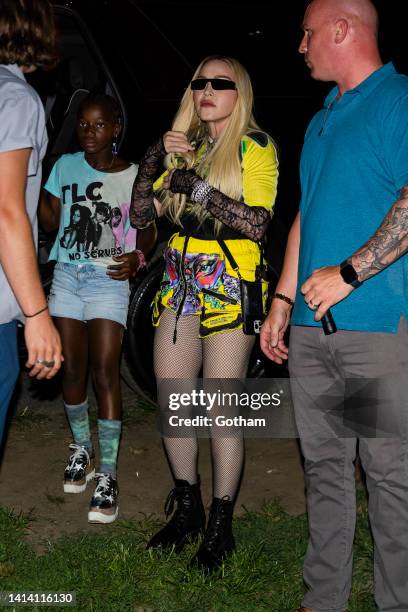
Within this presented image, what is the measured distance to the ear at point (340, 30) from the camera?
3.13m

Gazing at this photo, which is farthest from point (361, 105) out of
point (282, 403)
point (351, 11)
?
point (282, 403)

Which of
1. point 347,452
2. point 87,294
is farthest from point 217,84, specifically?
point 347,452

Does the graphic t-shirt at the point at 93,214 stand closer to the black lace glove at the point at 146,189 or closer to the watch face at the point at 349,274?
the black lace glove at the point at 146,189

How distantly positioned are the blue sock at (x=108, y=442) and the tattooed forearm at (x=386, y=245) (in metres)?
1.88

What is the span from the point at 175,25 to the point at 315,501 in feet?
10.7

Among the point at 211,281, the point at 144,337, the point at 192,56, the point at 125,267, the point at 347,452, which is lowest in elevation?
the point at 144,337

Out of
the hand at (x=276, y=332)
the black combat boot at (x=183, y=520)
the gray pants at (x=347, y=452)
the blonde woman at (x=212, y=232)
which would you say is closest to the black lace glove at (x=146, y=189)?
the blonde woman at (x=212, y=232)

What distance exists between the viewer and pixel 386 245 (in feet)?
9.68

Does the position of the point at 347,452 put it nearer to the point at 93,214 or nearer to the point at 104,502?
the point at 104,502

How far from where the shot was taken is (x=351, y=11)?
3.13 metres

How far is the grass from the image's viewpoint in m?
3.63

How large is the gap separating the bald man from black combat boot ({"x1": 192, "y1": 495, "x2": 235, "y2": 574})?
0.75 metres

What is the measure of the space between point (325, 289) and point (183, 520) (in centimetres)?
151

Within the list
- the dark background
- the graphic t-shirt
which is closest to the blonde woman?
the graphic t-shirt
